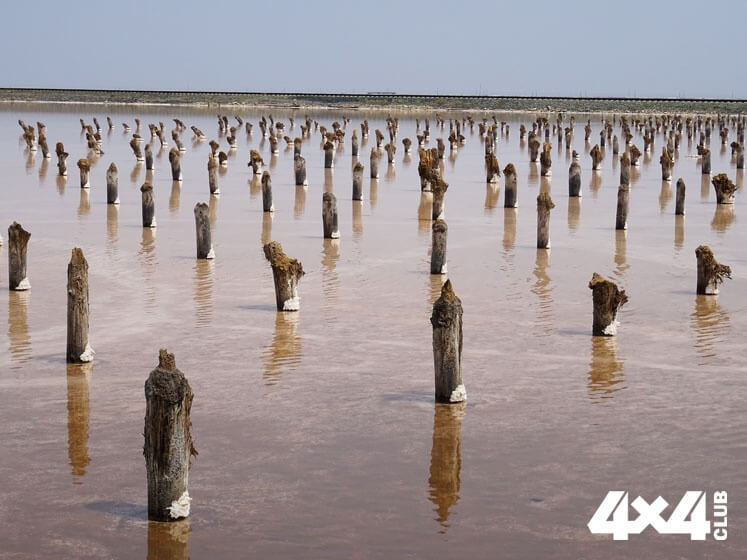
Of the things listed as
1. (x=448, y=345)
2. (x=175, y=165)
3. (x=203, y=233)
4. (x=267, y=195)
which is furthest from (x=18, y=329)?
(x=175, y=165)

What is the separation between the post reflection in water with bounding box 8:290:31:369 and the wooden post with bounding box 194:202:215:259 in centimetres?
426

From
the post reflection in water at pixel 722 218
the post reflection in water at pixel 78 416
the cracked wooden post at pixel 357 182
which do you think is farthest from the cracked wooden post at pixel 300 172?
the post reflection in water at pixel 78 416

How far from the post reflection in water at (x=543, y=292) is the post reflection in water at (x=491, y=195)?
898 cm

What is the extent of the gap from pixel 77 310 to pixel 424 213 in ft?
61.4

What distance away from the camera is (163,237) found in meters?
26.8

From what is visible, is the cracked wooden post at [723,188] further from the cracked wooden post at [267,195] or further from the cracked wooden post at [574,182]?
the cracked wooden post at [267,195]

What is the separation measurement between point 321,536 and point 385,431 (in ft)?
9.02

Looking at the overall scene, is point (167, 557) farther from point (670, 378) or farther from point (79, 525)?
point (670, 378)

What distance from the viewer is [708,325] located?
703 inches

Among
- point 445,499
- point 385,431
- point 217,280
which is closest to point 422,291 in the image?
point 217,280

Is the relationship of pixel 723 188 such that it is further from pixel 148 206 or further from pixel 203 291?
pixel 203 291

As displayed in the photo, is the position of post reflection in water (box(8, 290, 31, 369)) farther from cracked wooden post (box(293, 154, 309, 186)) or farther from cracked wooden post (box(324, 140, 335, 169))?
cracked wooden post (box(324, 140, 335, 169))

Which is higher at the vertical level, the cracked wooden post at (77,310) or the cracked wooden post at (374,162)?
the cracked wooden post at (374,162)

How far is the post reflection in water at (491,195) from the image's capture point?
3454cm
